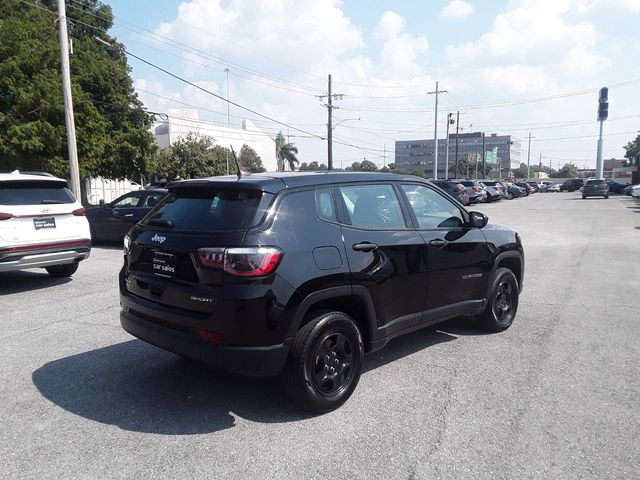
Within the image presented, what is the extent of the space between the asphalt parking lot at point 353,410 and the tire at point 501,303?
132 mm

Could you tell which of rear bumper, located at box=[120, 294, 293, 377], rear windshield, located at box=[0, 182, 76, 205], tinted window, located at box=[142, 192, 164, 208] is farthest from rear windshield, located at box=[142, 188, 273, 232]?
tinted window, located at box=[142, 192, 164, 208]

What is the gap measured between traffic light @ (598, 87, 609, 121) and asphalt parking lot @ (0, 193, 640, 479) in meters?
70.3

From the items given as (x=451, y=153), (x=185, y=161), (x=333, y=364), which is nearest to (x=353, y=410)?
(x=333, y=364)

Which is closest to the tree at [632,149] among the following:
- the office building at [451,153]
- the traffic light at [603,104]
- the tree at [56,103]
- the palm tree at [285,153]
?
the office building at [451,153]

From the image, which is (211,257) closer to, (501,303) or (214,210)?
(214,210)

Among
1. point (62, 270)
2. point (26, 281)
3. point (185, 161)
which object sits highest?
point (185, 161)

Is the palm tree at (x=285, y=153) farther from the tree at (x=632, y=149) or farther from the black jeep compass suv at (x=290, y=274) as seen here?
the black jeep compass suv at (x=290, y=274)

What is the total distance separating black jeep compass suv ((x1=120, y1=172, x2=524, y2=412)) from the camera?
3.31 metres

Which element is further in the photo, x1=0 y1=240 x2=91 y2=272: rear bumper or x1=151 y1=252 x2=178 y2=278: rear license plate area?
x1=0 y1=240 x2=91 y2=272: rear bumper

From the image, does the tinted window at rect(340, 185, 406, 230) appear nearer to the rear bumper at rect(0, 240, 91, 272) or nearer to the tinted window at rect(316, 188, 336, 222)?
the tinted window at rect(316, 188, 336, 222)

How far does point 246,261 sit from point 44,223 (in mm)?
5500

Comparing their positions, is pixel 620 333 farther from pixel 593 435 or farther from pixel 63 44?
pixel 63 44

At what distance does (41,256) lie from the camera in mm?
7289

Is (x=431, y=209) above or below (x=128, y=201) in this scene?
above
